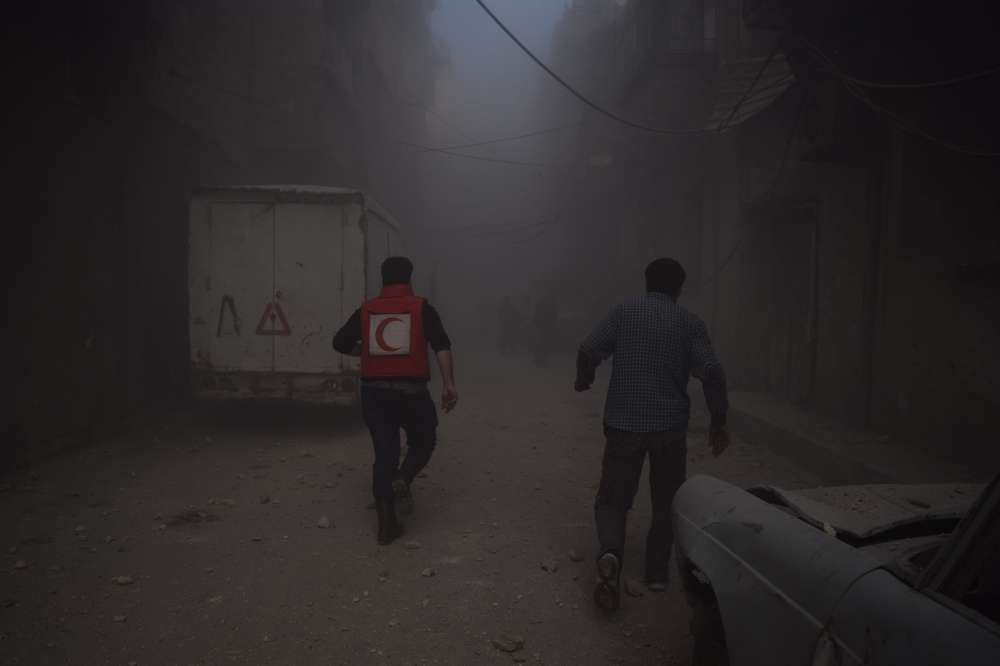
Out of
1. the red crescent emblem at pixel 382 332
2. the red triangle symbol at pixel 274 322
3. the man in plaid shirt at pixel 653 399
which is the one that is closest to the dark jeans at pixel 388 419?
the red crescent emblem at pixel 382 332

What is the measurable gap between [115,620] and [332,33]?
15272mm

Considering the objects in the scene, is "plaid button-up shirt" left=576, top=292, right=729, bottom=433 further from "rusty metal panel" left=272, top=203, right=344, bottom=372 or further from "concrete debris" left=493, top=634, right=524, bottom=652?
"rusty metal panel" left=272, top=203, right=344, bottom=372

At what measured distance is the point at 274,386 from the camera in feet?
23.7

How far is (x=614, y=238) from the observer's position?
23.6 m

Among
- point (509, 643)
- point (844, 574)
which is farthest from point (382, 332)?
point (844, 574)

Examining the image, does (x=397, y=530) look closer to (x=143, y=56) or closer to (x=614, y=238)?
(x=143, y=56)

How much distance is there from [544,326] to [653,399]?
13.0 meters

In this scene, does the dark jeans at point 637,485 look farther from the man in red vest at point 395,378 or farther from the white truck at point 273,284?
the white truck at point 273,284

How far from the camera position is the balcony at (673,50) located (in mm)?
15711

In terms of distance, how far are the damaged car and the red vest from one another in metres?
2.14

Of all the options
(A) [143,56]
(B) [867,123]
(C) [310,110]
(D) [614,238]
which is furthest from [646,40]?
(A) [143,56]

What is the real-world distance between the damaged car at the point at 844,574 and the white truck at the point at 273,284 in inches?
215

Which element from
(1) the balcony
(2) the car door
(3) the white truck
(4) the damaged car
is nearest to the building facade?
(3) the white truck

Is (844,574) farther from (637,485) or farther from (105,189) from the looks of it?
(105,189)
